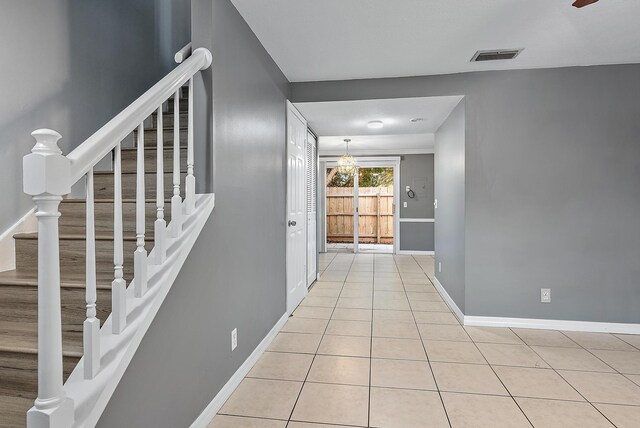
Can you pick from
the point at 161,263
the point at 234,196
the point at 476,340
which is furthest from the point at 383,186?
the point at 161,263

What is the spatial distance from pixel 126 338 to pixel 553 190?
354 centimetres

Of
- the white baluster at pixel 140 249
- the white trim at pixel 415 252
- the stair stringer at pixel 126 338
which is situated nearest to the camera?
the stair stringer at pixel 126 338

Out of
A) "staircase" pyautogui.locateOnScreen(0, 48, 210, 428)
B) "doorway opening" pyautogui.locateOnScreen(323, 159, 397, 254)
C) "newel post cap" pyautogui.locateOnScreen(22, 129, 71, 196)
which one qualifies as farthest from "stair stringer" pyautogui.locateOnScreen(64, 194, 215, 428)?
"doorway opening" pyautogui.locateOnScreen(323, 159, 397, 254)

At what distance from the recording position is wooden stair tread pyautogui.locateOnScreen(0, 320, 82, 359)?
46.3 inches

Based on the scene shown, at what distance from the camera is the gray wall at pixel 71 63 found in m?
1.81

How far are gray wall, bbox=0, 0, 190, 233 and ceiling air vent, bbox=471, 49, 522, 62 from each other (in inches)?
97.8

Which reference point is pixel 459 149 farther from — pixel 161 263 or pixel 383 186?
pixel 383 186

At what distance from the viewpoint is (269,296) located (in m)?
2.93

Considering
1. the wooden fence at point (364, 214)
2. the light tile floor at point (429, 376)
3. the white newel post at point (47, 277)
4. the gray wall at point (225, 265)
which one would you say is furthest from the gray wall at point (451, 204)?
the wooden fence at point (364, 214)

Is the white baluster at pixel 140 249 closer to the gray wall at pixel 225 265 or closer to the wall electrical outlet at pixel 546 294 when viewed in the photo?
the gray wall at pixel 225 265

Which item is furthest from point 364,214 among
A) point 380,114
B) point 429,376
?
point 429,376

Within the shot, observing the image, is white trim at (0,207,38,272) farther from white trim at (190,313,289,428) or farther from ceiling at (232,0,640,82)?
ceiling at (232,0,640,82)

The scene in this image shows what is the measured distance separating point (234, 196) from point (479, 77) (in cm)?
262

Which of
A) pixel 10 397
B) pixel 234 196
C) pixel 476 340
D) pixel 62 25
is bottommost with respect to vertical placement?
pixel 476 340
